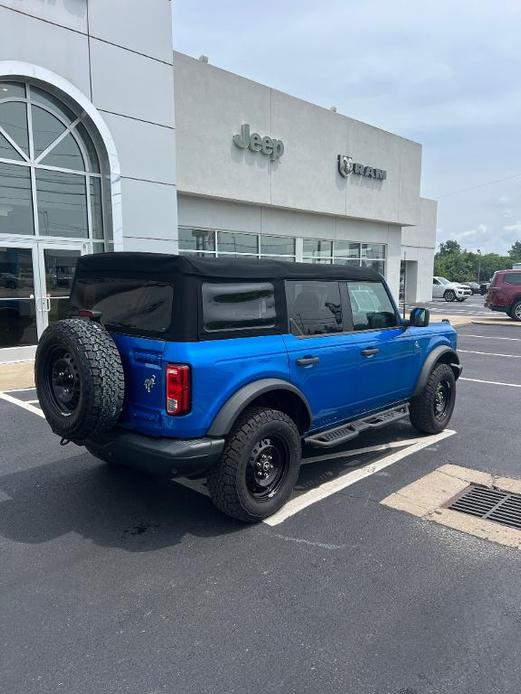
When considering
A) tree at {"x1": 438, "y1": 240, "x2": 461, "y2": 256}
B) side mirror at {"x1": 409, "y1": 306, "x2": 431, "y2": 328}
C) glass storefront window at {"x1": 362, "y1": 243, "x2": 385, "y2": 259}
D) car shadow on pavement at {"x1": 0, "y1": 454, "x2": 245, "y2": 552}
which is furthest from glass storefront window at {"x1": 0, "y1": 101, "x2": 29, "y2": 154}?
tree at {"x1": 438, "y1": 240, "x2": 461, "y2": 256}

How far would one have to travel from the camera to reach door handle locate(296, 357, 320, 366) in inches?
153

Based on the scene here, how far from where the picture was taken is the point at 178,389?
320cm

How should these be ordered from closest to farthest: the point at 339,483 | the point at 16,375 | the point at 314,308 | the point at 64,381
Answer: the point at 64,381 < the point at 314,308 < the point at 339,483 < the point at 16,375

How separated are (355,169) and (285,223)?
414 cm

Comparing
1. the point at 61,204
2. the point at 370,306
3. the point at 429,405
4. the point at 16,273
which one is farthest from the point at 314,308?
the point at 61,204

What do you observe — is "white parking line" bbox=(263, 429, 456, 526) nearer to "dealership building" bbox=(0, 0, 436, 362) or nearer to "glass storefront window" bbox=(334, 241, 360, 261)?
"dealership building" bbox=(0, 0, 436, 362)

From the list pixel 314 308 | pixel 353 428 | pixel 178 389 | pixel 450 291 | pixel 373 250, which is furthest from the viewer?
pixel 450 291

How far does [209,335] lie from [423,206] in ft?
98.6

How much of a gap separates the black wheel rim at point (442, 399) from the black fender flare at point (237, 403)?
8.85 ft

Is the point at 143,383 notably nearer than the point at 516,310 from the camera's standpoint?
Yes

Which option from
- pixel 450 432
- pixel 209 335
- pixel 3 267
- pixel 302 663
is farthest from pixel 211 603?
pixel 3 267

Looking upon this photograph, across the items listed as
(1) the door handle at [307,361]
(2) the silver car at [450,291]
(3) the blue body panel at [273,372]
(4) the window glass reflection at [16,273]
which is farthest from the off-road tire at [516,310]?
(1) the door handle at [307,361]

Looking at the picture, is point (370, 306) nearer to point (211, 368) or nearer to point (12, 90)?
point (211, 368)

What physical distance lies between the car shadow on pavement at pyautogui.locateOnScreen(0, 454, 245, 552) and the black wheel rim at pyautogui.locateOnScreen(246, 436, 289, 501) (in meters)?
0.29
